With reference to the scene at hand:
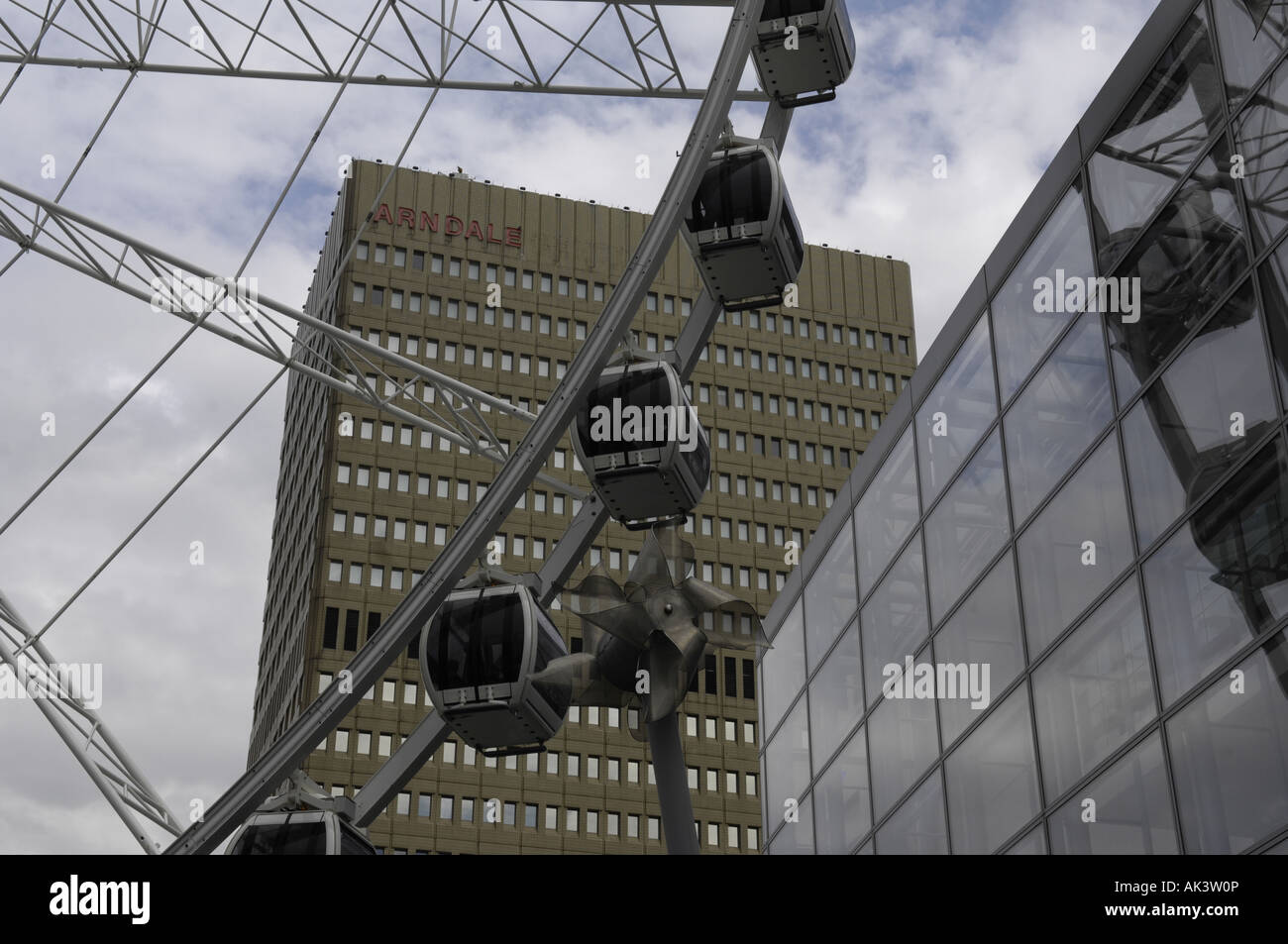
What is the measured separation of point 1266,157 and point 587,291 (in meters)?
89.9

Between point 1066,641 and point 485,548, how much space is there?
653cm

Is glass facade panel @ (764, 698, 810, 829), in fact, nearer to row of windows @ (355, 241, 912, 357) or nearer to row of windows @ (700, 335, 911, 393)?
row of windows @ (355, 241, 912, 357)

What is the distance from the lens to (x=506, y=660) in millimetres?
13094

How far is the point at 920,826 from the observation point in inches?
811

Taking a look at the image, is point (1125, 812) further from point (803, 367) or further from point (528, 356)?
point (803, 367)

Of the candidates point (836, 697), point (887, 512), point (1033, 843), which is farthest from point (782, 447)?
point (1033, 843)

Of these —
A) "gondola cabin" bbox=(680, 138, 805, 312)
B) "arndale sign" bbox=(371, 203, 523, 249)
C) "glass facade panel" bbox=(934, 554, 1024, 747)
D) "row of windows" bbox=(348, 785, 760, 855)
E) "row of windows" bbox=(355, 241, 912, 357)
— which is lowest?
"glass facade panel" bbox=(934, 554, 1024, 747)

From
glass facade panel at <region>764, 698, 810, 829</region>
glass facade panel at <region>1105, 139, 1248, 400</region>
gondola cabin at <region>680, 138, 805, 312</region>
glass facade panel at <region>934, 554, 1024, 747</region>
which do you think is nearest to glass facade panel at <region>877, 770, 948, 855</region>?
glass facade panel at <region>934, 554, 1024, 747</region>

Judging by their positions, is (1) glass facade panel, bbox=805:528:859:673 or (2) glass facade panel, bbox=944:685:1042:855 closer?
(2) glass facade panel, bbox=944:685:1042:855

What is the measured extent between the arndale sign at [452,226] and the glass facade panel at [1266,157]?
290ft

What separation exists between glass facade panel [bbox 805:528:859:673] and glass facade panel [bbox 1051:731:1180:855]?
7.45 meters

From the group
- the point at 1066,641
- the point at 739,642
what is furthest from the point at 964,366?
the point at 739,642

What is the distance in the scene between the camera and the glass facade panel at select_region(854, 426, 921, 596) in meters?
22.5

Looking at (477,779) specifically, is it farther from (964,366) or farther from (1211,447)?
(1211,447)
